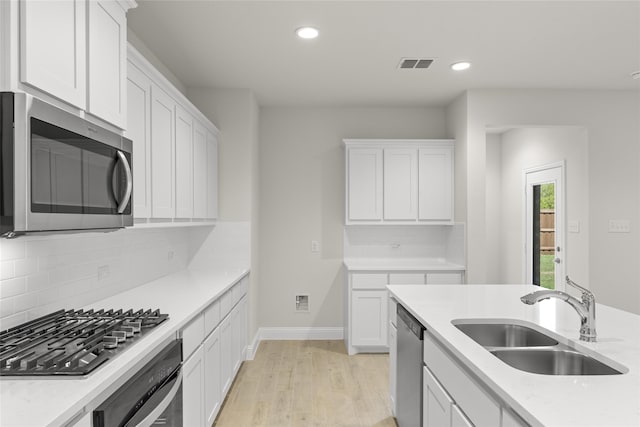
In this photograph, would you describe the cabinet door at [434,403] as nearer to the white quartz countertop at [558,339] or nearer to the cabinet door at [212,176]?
the white quartz countertop at [558,339]

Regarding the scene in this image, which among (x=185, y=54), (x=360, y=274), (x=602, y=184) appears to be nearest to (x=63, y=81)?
(x=185, y=54)

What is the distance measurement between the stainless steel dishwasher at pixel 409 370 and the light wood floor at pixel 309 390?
1.37ft

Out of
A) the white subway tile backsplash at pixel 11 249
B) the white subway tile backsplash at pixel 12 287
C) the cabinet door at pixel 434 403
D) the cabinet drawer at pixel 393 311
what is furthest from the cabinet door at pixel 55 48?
the cabinet drawer at pixel 393 311

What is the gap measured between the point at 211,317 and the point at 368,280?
2.05m

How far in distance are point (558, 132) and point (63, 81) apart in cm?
505

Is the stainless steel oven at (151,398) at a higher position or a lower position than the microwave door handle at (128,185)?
lower

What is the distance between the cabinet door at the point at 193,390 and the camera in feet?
6.89

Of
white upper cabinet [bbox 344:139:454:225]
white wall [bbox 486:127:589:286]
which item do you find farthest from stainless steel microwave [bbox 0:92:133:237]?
white wall [bbox 486:127:589:286]

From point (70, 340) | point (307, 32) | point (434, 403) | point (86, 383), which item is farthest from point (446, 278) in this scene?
point (86, 383)

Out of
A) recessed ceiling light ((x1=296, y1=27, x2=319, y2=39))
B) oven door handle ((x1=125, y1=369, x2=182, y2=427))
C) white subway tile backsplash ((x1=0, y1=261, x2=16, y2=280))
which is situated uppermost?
recessed ceiling light ((x1=296, y1=27, x2=319, y2=39))

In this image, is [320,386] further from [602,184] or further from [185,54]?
[602,184]

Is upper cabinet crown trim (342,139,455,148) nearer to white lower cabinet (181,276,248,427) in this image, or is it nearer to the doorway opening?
the doorway opening

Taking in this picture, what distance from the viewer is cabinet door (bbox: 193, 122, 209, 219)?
11.0ft

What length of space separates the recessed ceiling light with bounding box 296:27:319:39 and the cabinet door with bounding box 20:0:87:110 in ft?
5.20
